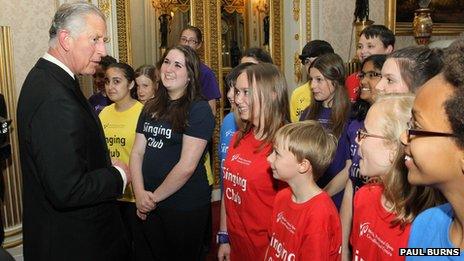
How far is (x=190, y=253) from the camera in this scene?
2.93 metres

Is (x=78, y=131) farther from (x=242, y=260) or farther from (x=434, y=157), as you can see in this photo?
(x=434, y=157)

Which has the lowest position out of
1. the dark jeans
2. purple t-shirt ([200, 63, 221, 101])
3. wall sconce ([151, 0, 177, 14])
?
the dark jeans

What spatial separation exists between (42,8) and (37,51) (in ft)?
1.40

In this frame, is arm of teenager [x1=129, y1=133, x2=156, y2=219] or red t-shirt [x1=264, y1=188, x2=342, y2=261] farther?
arm of teenager [x1=129, y1=133, x2=156, y2=219]

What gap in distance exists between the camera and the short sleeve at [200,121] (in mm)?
2838

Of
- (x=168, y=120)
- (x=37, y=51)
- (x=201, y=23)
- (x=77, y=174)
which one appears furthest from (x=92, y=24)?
(x=201, y=23)

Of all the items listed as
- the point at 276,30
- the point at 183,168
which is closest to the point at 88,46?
the point at 183,168

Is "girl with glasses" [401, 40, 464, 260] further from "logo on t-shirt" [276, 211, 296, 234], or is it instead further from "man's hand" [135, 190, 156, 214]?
"man's hand" [135, 190, 156, 214]

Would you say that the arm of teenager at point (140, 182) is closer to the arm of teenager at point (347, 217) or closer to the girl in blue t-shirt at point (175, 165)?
the girl in blue t-shirt at point (175, 165)

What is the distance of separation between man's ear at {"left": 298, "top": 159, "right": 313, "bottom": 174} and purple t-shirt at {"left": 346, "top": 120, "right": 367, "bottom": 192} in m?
0.36

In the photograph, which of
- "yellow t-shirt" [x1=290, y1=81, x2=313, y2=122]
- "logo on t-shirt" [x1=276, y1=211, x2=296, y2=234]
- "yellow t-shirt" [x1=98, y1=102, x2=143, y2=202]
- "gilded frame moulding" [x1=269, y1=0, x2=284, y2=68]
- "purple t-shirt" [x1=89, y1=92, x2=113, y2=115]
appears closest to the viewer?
"logo on t-shirt" [x1=276, y1=211, x2=296, y2=234]

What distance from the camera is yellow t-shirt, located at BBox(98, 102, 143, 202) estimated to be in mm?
3543

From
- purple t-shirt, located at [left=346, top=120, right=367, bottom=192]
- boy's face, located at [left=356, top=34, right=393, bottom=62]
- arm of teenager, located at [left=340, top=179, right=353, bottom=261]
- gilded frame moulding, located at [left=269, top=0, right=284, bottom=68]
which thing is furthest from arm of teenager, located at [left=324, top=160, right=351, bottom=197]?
gilded frame moulding, located at [left=269, top=0, right=284, bottom=68]

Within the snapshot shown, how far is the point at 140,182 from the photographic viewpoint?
118 inches
